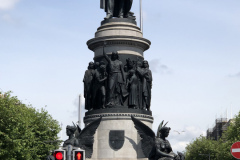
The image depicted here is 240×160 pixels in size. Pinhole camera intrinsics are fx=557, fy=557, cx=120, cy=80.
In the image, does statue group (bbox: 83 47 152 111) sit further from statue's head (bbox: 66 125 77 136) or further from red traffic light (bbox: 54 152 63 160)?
red traffic light (bbox: 54 152 63 160)

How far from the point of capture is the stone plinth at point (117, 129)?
98.4 ft

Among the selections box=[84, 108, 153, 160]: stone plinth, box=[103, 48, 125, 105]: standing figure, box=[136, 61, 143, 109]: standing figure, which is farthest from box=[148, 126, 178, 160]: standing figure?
box=[103, 48, 125, 105]: standing figure

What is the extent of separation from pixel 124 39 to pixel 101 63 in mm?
1874

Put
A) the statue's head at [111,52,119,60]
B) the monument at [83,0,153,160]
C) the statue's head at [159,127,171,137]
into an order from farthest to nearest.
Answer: the statue's head at [111,52,119,60] < the monument at [83,0,153,160] < the statue's head at [159,127,171,137]

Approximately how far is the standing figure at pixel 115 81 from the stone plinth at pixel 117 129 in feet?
2.23

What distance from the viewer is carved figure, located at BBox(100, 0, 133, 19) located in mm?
33219

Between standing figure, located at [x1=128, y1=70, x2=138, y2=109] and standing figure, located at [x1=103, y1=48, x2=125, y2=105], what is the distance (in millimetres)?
442

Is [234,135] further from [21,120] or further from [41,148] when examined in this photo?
[21,120]

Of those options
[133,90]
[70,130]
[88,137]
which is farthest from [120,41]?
[70,130]

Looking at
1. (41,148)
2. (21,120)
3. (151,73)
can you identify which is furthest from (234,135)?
(151,73)

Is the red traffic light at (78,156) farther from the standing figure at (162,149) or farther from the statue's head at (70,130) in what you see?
the statue's head at (70,130)

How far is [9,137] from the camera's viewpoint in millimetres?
48625

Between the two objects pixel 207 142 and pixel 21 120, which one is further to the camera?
pixel 207 142

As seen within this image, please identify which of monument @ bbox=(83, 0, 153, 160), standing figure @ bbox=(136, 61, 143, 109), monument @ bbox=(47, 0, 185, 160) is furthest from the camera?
standing figure @ bbox=(136, 61, 143, 109)
